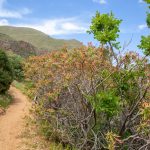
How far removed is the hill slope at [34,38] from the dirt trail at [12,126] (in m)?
111

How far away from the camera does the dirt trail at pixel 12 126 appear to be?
51.1 ft

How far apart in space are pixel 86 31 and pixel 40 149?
16.6 feet

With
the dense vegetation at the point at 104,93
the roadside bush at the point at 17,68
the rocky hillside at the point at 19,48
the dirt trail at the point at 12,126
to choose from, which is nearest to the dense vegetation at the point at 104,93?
the dense vegetation at the point at 104,93

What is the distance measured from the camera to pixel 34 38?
154375 millimetres

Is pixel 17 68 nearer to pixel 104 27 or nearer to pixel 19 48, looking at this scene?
pixel 19 48

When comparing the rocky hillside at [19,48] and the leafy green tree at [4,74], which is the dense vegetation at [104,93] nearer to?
the leafy green tree at [4,74]

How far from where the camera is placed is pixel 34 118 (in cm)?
1769

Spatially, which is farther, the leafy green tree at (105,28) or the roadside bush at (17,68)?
the roadside bush at (17,68)

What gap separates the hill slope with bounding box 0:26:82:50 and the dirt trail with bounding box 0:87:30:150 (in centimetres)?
11149

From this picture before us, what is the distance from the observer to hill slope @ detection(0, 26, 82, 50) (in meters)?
142

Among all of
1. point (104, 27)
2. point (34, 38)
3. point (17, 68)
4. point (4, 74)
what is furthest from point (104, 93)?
point (34, 38)

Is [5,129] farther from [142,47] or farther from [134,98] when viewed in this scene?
[142,47]

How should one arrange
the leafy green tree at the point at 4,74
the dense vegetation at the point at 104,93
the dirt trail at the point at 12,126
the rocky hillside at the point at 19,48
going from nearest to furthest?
1. the dense vegetation at the point at 104,93
2. the dirt trail at the point at 12,126
3. the leafy green tree at the point at 4,74
4. the rocky hillside at the point at 19,48

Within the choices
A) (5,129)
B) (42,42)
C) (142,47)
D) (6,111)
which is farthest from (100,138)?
(42,42)
